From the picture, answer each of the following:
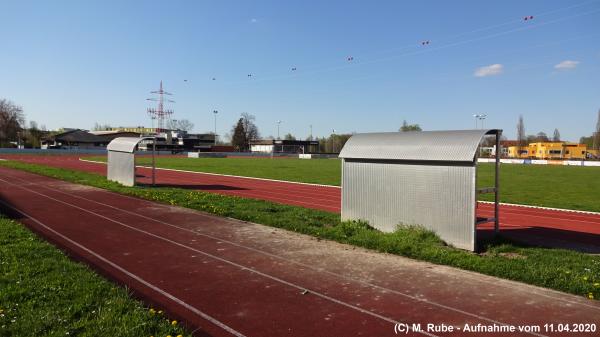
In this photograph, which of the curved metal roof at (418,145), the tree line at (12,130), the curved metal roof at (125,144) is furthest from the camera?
the tree line at (12,130)

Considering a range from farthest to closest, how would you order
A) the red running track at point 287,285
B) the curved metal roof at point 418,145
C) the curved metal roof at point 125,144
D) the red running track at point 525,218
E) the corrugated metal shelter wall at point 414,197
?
the curved metal roof at point 125,144 < the red running track at point 525,218 < the curved metal roof at point 418,145 < the corrugated metal shelter wall at point 414,197 < the red running track at point 287,285

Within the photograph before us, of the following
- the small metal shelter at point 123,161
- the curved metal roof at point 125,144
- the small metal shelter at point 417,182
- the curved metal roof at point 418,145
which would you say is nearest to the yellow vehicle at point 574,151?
the curved metal roof at point 125,144

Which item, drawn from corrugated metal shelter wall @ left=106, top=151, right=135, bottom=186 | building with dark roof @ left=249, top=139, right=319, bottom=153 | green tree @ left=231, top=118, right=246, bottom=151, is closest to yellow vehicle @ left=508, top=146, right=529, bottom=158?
building with dark roof @ left=249, top=139, right=319, bottom=153

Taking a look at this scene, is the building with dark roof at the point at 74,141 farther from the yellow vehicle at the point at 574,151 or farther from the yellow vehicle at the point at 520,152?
the yellow vehicle at the point at 574,151

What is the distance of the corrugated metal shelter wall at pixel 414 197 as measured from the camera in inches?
378

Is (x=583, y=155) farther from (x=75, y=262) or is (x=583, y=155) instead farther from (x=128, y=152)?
(x=75, y=262)

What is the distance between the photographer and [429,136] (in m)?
10.9

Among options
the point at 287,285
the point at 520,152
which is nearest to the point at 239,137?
the point at 520,152

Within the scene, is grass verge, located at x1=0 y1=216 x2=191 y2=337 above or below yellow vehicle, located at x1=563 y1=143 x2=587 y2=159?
below

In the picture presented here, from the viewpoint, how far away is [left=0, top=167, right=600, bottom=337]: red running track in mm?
5762

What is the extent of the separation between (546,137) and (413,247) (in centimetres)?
18166

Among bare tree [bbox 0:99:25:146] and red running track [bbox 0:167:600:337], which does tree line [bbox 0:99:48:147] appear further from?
red running track [bbox 0:167:600:337]

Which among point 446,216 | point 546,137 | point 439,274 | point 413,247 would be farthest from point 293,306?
point 546,137

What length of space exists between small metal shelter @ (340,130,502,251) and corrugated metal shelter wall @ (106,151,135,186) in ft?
48.0
